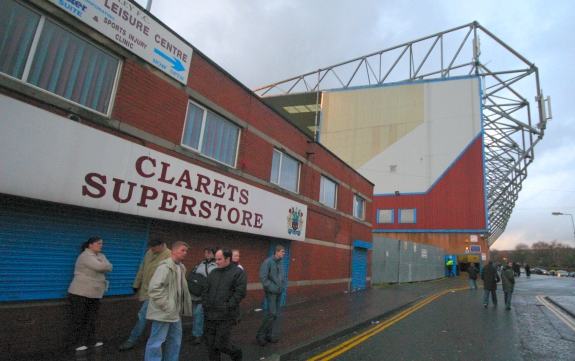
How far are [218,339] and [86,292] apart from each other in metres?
2.21

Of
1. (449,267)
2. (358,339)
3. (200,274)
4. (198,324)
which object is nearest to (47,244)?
(200,274)

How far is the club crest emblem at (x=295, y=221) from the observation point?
10.2 metres

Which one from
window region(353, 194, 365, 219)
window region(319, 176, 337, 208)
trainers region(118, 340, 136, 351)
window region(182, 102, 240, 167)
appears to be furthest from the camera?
window region(353, 194, 365, 219)

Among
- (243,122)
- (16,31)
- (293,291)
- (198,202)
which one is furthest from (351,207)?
(16,31)

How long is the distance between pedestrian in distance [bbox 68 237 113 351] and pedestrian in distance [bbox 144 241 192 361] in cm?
151

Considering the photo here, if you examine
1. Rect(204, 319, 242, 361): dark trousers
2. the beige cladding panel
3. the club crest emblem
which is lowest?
Rect(204, 319, 242, 361): dark trousers

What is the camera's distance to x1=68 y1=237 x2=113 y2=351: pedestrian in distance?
4777 millimetres

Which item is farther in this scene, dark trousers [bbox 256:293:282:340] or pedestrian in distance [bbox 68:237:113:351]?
dark trousers [bbox 256:293:282:340]

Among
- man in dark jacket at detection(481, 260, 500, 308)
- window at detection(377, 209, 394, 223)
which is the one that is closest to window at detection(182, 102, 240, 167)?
man in dark jacket at detection(481, 260, 500, 308)

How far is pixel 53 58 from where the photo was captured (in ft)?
16.6

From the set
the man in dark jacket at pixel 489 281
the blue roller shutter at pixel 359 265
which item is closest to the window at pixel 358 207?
the blue roller shutter at pixel 359 265

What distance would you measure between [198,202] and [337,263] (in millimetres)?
8539

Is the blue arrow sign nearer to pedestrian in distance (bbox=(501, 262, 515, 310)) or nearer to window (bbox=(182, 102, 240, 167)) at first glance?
window (bbox=(182, 102, 240, 167))

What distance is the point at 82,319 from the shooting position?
15.7 ft
